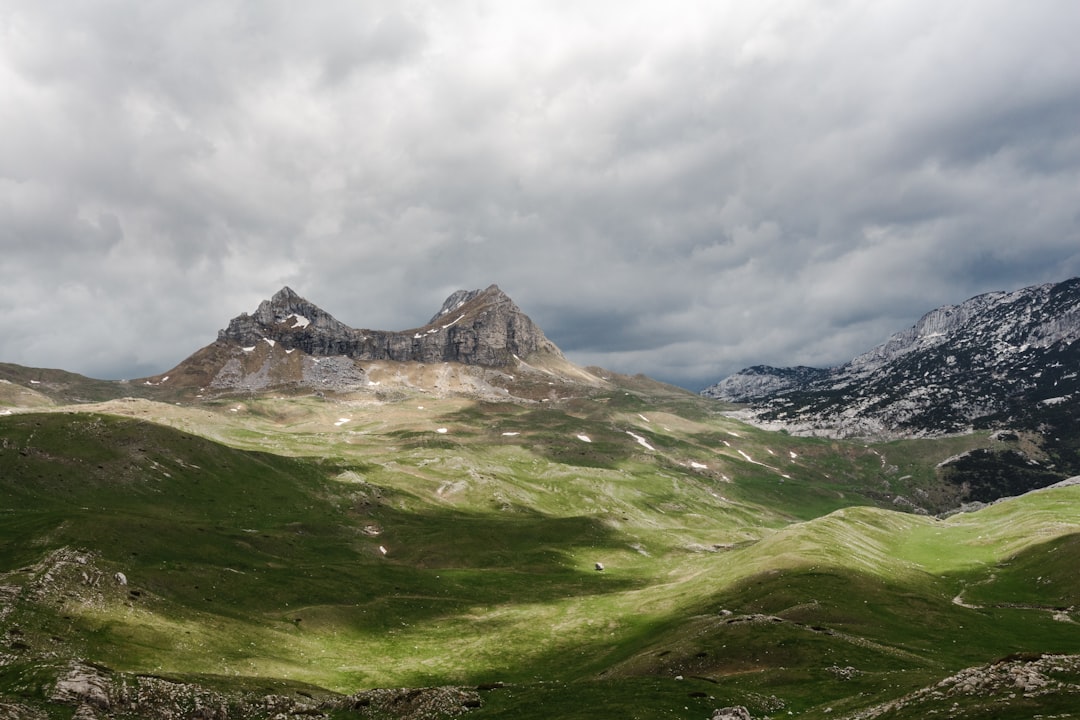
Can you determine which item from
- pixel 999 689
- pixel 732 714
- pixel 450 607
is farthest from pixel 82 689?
pixel 450 607

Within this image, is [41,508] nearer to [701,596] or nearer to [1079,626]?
[701,596]

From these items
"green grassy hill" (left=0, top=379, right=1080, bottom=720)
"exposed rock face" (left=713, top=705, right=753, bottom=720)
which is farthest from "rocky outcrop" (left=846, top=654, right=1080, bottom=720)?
"exposed rock face" (left=713, top=705, right=753, bottom=720)

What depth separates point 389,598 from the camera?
398ft

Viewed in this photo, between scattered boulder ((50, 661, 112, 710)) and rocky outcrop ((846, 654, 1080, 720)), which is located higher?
rocky outcrop ((846, 654, 1080, 720))

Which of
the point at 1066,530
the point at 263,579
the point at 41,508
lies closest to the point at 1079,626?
the point at 1066,530

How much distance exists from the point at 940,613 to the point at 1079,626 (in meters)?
16.9

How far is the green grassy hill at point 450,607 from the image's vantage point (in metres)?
53.5

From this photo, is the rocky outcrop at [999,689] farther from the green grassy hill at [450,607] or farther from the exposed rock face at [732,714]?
the exposed rock face at [732,714]

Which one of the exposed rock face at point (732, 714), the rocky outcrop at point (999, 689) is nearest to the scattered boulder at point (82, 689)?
the exposed rock face at point (732, 714)

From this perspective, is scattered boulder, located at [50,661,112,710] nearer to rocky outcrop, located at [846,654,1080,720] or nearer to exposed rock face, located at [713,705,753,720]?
exposed rock face, located at [713,705,753,720]

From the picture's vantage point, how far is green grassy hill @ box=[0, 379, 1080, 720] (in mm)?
53500

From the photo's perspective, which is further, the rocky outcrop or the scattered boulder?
the scattered boulder

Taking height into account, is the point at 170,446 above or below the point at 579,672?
above

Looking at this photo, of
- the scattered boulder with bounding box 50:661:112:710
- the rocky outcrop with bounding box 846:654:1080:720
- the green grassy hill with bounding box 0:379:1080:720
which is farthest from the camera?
the green grassy hill with bounding box 0:379:1080:720
